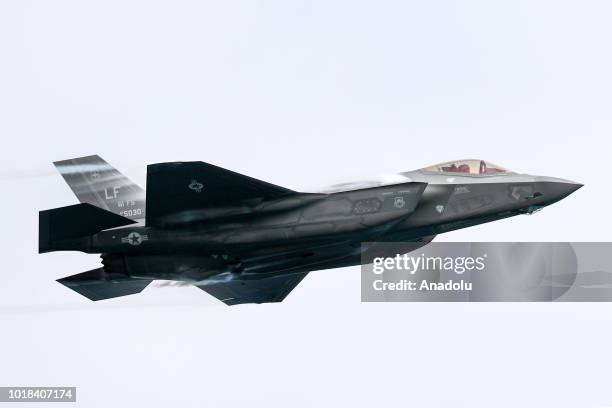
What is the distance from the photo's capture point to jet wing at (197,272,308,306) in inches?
1266

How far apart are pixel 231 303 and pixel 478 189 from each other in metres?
10.2

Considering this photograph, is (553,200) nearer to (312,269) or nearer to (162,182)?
(312,269)

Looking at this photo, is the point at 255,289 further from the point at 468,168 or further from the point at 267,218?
the point at 468,168

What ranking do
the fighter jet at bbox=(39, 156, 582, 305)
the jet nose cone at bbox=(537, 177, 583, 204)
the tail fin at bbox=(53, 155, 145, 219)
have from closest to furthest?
the fighter jet at bbox=(39, 156, 582, 305) → the jet nose cone at bbox=(537, 177, 583, 204) → the tail fin at bbox=(53, 155, 145, 219)

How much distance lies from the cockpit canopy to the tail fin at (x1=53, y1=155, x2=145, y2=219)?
393 inches

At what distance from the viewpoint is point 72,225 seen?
27859 millimetres

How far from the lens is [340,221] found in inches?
1043

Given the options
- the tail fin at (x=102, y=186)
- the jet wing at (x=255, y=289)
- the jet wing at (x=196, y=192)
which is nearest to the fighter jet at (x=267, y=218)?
the jet wing at (x=196, y=192)

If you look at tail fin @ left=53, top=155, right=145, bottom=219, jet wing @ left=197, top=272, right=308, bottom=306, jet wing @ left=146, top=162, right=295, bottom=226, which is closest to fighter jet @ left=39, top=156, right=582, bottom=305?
jet wing @ left=146, top=162, right=295, bottom=226

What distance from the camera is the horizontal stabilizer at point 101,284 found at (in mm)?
28766

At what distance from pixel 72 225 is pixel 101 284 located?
2.56m

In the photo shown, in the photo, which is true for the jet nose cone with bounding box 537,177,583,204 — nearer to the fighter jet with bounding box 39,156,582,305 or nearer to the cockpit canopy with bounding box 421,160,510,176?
the fighter jet with bounding box 39,156,582,305

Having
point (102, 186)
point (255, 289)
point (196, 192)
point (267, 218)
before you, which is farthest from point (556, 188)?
point (102, 186)

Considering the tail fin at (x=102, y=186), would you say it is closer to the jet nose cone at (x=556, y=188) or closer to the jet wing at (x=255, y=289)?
the jet wing at (x=255, y=289)
